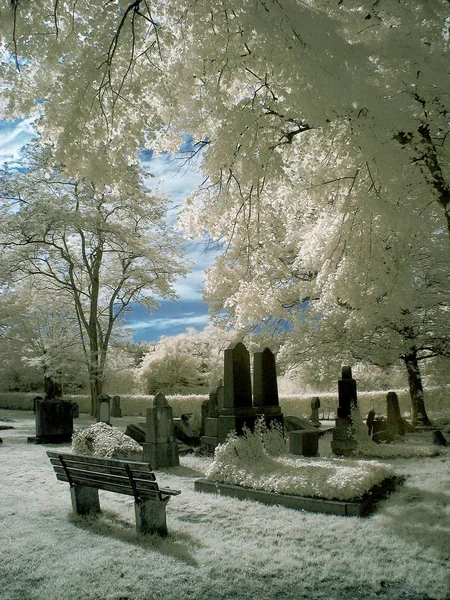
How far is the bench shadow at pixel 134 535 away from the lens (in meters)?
4.41

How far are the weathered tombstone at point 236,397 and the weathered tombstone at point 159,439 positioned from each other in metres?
1.62

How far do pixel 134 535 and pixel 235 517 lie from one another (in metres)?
1.40

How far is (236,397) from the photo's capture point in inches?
341

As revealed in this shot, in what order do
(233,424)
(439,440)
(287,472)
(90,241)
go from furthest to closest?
(90,241), (439,440), (233,424), (287,472)

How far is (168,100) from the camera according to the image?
7.43 meters

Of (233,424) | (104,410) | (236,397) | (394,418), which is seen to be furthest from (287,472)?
(104,410)

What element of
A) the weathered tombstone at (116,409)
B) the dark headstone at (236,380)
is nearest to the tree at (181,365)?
the weathered tombstone at (116,409)

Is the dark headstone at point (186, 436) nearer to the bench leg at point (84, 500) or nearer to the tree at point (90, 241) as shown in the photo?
the bench leg at point (84, 500)

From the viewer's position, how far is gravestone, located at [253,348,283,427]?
359 inches

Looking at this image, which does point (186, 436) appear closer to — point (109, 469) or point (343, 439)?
point (343, 439)

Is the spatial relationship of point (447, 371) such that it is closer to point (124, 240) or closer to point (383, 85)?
point (383, 85)

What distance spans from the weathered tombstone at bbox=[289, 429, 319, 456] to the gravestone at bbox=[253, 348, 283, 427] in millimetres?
578

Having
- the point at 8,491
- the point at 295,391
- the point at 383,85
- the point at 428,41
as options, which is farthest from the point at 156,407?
the point at 295,391

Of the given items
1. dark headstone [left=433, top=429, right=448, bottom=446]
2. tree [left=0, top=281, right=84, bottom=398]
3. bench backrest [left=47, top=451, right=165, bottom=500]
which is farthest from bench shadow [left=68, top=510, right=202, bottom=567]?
tree [left=0, top=281, right=84, bottom=398]
